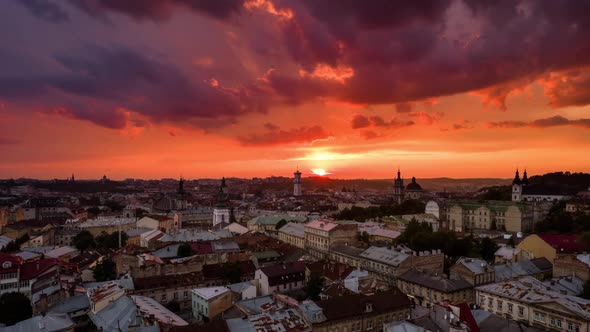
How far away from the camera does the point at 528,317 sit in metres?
33.2

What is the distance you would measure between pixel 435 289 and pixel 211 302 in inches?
786

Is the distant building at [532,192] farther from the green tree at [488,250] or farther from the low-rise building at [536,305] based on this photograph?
the low-rise building at [536,305]

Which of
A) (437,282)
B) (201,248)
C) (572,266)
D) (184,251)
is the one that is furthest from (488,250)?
(184,251)

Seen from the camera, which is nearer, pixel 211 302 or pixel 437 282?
pixel 211 302

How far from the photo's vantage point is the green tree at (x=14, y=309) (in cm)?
3550

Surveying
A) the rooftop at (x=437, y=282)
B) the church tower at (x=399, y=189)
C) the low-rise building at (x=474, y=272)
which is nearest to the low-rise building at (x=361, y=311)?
the rooftop at (x=437, y=282)

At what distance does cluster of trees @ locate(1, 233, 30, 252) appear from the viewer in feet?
223

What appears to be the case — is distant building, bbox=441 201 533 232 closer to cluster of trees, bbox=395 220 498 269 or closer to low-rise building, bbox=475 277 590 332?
cluster of trees, bbox=395 220 498 269

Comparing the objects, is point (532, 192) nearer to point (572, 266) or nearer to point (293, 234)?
point (293, 234)

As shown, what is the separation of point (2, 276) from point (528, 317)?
46.5 meters

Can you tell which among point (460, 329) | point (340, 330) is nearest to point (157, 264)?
point (340, 330)

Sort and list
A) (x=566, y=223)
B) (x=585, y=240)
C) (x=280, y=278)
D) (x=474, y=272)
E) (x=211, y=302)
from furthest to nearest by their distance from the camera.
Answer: (x=566, y=223) < (x=585, y=240) < (x=280, y=278) < (x=474, y=272) < (x=211, y=302)

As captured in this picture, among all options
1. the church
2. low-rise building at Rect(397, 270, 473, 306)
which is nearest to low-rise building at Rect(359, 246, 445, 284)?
low-rise building at Rect(397, 270, 473, 306)

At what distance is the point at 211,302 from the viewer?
3684 cm
